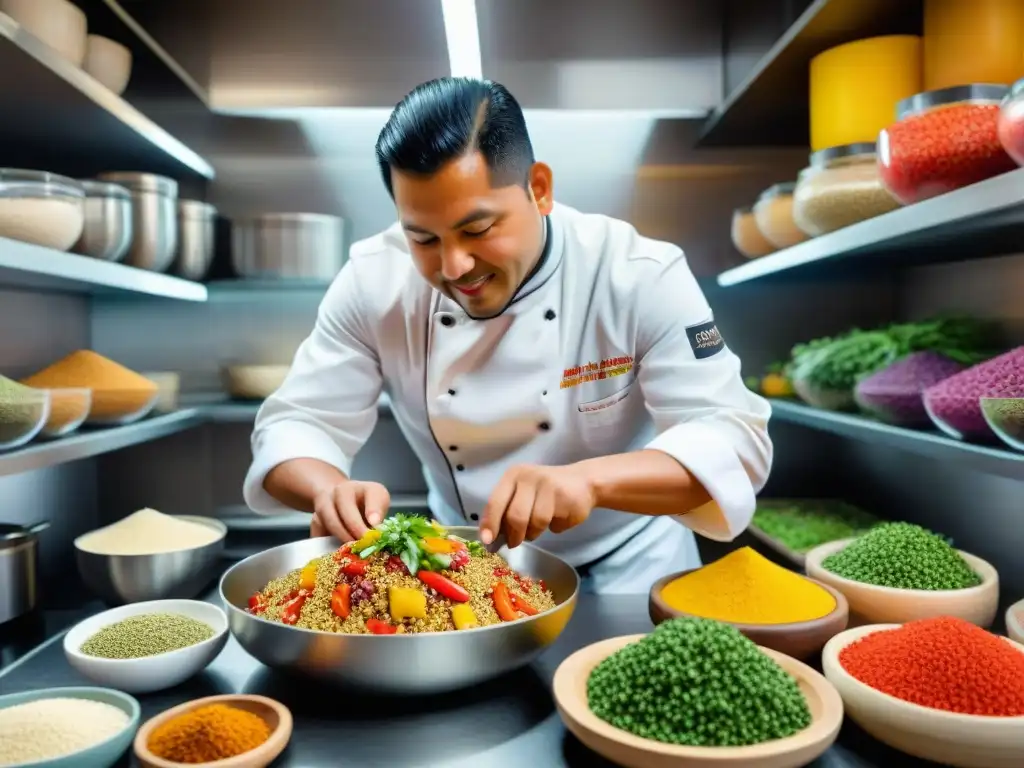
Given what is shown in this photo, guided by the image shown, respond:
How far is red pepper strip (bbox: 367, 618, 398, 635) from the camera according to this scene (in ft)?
3.56

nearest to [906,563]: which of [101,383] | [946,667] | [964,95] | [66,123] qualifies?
[946,667]

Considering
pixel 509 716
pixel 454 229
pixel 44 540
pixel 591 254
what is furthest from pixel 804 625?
pixel 44 540

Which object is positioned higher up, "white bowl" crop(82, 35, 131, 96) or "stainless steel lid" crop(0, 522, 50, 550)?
"white bowl" crop(82, 35, 131, 96)

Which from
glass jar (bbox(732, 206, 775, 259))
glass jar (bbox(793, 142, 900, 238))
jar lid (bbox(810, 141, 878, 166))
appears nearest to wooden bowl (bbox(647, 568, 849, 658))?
glass jar (bbox(793, 142, 900, 238))

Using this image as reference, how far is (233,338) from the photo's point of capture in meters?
3.12

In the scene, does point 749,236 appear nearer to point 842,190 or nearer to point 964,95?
point 842,190

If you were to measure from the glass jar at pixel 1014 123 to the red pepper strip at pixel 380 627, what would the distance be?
1.12m

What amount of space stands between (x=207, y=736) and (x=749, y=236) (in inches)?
90.8

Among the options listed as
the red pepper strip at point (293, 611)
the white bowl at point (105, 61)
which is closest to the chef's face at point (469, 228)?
the red pepper strip at point (293, 611)

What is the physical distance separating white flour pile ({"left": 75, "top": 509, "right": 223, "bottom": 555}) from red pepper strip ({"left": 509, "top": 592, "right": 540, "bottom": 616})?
0.90 meters

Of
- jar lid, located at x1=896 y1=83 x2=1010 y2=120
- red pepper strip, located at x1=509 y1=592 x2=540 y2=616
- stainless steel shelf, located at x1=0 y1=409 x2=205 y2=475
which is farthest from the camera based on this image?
stainless steel shelf, located at x1=0 y1=409 x2=205 y2=475

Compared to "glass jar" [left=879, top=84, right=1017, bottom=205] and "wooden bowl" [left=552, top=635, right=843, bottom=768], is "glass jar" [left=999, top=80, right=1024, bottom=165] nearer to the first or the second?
"glass jar" [left=879, top=84, right=1017, bottom=205]

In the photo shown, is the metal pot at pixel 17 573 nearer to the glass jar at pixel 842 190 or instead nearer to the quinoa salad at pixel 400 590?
the quinoa salad at pixel 400 590

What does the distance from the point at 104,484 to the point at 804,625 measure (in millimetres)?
2732
